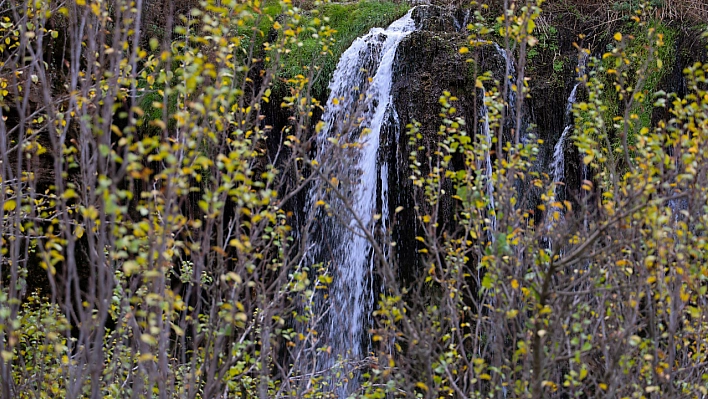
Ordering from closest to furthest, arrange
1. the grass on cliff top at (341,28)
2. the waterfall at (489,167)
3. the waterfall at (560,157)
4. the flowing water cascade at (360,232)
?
the waterfall at (489,167) → the flowing water cascade at (360,232) → the waterfall at (560,157) → the grass on cliff top at (341,28)

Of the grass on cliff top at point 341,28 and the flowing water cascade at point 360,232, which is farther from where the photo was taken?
the grass on cliff top at point 341,28

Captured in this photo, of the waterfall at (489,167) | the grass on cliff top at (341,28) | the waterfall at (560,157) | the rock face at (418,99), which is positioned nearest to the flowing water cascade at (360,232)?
the rock face at (418,99)

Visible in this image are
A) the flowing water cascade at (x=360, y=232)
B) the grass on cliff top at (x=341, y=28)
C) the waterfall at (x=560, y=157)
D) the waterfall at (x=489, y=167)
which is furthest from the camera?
the grass on cliff top at (x=341, y=28)

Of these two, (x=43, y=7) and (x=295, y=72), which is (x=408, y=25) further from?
(x=43, y=7)

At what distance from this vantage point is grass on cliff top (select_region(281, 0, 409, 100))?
7837 millimetres

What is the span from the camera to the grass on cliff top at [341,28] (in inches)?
309

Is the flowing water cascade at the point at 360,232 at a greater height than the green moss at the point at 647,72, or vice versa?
the green moss at the point at 647,72

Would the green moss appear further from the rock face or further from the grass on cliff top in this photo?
the grass on cliff top

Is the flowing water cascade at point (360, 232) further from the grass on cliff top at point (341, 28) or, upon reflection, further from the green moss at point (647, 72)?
the green moss at point (647, 72)

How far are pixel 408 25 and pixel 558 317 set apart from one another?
591 cm

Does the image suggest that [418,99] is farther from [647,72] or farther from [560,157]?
[647,72]

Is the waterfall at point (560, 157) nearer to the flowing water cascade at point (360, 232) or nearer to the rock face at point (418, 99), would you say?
the rock face at point (418, 99)

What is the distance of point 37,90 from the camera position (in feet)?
23.9

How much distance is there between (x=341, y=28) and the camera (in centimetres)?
852
